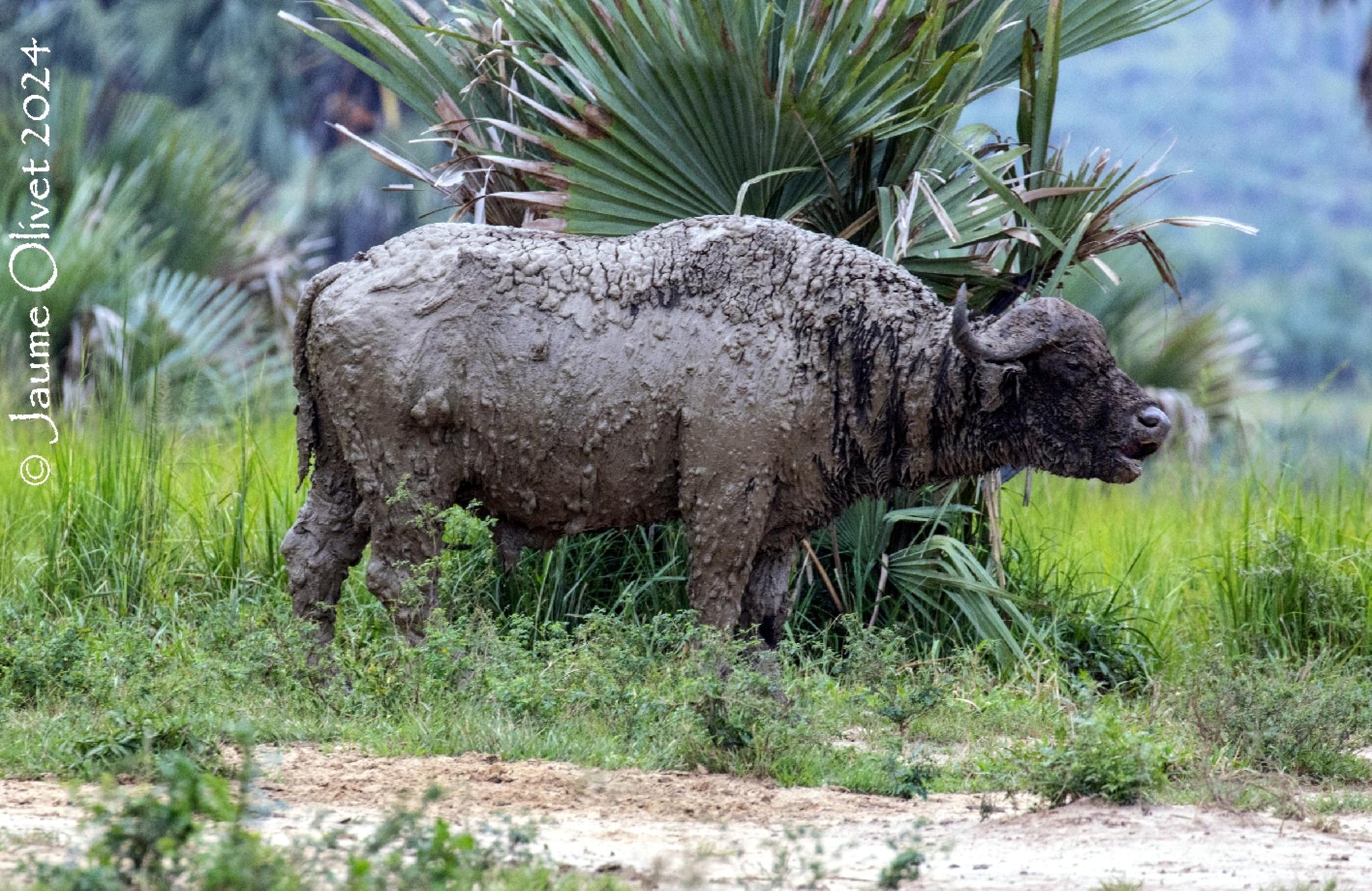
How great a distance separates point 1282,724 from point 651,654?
7.25 feet

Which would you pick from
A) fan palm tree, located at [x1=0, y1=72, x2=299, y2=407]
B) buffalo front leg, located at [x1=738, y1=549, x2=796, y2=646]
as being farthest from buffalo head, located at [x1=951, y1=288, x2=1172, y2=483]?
fan palm tree, located at [x1=0, y1=72, x2=299, y2=407]

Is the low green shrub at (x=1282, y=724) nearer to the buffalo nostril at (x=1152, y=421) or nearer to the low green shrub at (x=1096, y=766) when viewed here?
the low green shrub at (x=1096, y=766)

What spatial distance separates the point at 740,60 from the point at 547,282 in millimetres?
1403

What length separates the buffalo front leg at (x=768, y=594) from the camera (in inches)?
238

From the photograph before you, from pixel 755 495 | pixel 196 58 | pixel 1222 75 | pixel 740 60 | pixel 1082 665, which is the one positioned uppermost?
pixel 1222 75

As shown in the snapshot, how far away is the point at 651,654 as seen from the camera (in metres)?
5.67

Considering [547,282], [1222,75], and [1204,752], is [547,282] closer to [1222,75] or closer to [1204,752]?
[1204,752]

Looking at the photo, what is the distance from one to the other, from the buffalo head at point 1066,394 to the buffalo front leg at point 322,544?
96.6 inches

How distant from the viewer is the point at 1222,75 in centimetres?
9569

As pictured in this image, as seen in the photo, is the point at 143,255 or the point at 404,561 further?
A: the point at 143,255

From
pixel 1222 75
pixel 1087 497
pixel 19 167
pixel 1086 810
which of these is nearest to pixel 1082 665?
pixel 1086 810

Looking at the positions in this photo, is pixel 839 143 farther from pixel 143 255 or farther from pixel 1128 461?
pixel 143 255

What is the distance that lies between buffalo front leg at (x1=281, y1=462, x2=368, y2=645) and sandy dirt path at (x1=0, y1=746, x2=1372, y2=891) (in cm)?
122

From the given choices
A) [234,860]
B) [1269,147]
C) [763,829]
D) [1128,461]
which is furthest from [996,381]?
[1269,147]
